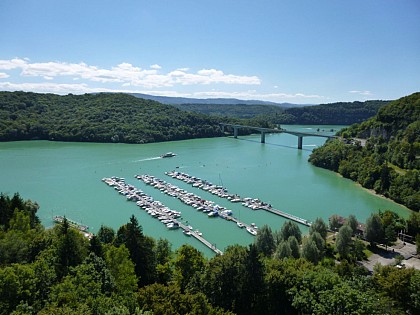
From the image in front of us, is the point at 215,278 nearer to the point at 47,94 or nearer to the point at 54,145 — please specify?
the point at 54,145

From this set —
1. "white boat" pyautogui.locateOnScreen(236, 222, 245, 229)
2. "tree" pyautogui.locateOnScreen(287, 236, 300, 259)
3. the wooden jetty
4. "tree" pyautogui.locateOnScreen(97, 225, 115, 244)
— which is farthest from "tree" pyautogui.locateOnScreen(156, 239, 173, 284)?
"white boat" pyautogui.locateOnScreen(236, 222, 245, 229)

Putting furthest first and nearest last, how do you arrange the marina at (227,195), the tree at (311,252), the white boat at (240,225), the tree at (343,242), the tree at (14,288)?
the marina at (227,195), the white boat at (240,225), the tree at (343,242), the tree at (311,252), the tree at (14,288)

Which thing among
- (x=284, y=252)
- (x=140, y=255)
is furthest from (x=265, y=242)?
(x=140, y=255)

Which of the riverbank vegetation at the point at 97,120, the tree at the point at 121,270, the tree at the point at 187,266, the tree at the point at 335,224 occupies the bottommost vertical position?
the tree at the point at 335,224

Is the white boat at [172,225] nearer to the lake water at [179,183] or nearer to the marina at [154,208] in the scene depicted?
the marina at [154,208]

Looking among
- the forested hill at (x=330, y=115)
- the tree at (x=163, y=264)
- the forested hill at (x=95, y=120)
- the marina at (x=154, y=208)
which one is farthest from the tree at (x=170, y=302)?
the forested hill at (x=330, y=115)

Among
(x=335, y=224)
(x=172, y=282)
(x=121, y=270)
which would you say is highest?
(x=121, y=270)

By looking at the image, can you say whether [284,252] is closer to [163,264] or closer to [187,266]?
[187,266]
